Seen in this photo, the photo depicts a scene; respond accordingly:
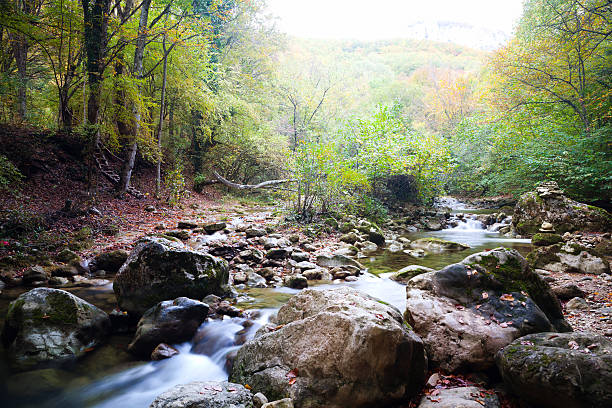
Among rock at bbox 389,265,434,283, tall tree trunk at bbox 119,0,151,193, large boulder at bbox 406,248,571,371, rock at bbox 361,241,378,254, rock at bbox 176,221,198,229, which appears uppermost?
tall tree trunk at bbox 119,0,151,193

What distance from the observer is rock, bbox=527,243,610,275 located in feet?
21.1

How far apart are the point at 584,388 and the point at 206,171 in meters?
19.3

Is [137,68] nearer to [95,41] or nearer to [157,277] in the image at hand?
[95,41]

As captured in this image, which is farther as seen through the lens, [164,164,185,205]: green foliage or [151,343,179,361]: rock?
[164,164,185,205]: green foliage

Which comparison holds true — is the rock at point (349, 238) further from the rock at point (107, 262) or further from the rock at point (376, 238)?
the rock at point (107, 262)

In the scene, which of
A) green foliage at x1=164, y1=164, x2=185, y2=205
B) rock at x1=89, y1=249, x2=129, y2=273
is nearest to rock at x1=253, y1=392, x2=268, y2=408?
Answer: rock at x1=89, y1=249, x2=129, y2=273

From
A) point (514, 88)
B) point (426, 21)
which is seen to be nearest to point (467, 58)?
point (426, 21)

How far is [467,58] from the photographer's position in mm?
64312

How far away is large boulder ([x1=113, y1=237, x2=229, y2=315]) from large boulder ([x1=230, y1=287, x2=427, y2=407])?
2.31 m

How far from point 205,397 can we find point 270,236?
23.1ft

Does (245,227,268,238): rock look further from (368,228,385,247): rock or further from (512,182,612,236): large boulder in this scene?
(512,182,612,236): large boulder

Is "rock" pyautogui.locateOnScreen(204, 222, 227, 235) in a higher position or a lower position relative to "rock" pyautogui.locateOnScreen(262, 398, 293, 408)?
lower

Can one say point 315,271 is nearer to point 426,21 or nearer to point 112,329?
point 112,329

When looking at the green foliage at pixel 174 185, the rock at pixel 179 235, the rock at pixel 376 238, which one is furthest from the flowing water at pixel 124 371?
the green foliage at pixel 174 185
